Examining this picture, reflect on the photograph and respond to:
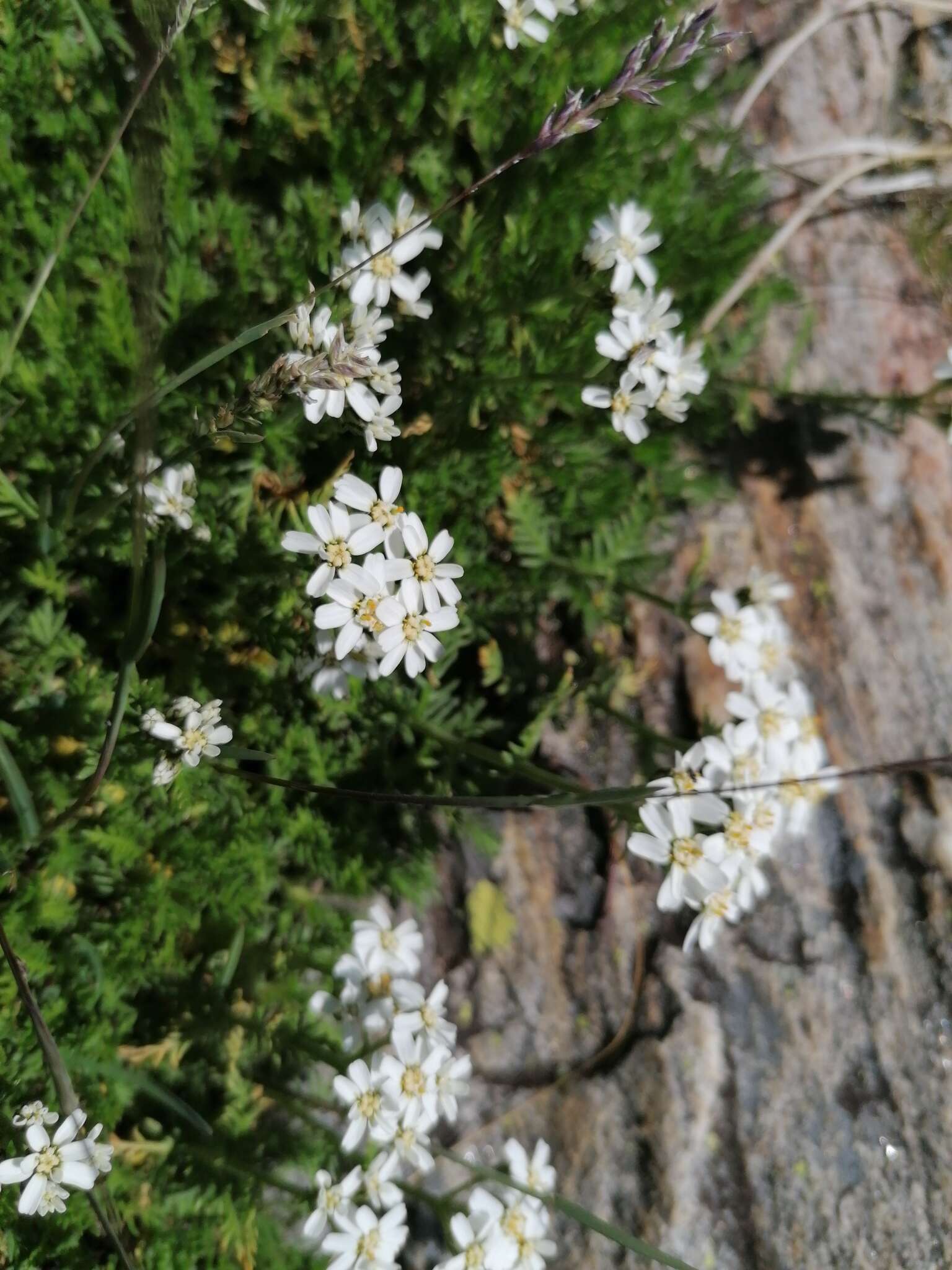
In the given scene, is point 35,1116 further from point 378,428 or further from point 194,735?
point 378,428

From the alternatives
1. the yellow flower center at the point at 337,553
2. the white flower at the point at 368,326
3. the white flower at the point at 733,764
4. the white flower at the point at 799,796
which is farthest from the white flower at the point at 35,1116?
the white flower at the point at 799,796

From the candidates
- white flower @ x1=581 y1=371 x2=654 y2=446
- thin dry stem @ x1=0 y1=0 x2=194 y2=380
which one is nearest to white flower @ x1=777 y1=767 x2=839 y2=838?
white flower @ x1=581 y1=371 x2=654 y2=446

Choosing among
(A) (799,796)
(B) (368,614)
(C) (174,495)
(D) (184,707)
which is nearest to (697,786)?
(A) (799,796)

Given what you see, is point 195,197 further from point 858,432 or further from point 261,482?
point 858,432

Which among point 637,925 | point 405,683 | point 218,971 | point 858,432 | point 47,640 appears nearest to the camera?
point 47,640

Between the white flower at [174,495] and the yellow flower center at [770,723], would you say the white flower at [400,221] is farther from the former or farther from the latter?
the yellow flower center at [770,723]

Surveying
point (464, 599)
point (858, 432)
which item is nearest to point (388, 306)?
point (464, 599)

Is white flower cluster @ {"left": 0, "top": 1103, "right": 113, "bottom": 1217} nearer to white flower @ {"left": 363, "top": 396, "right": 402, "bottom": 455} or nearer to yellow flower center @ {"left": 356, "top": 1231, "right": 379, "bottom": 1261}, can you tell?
yellow flower center @ {"left": 356, "top": 1231, "right": 379, "bottom": 1261}

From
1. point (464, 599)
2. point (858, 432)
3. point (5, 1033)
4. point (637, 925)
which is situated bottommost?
point (5, 1033)
